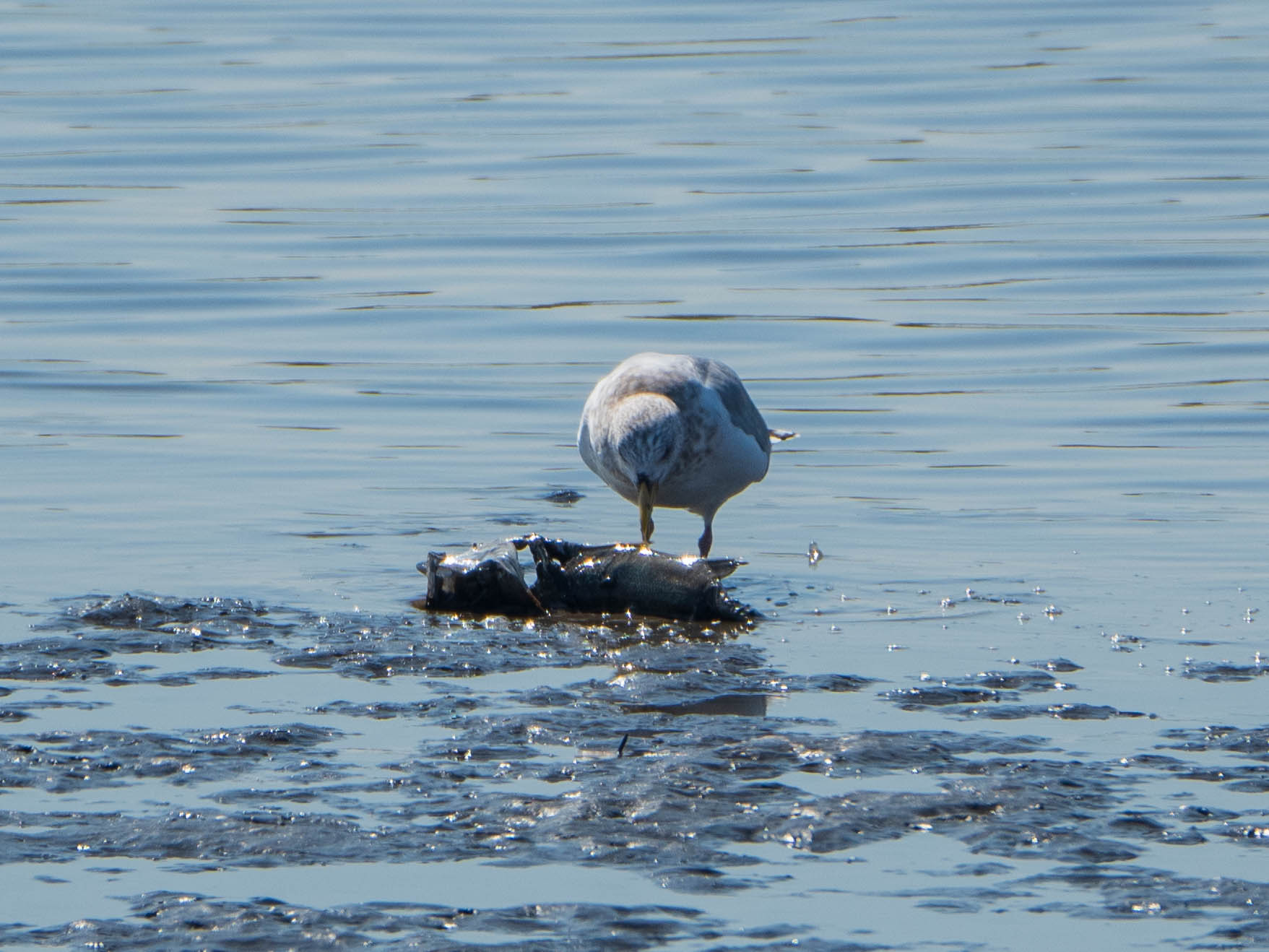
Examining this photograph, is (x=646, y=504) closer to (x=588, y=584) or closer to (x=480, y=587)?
(x=588, y=584)

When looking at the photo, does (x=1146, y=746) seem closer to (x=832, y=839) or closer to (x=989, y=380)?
(x=832, y=839)

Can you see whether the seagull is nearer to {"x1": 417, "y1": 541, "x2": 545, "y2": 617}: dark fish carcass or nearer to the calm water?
the calm water

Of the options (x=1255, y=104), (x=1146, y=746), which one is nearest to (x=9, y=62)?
(x=1255, y=104)

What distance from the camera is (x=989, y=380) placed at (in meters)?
11.7

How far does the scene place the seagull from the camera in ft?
26.9

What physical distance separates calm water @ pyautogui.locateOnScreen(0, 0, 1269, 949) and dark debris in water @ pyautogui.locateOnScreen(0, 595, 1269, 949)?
16 mm

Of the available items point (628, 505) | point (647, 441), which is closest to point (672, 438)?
point (647, 441)

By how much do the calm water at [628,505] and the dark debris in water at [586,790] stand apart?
0.02m

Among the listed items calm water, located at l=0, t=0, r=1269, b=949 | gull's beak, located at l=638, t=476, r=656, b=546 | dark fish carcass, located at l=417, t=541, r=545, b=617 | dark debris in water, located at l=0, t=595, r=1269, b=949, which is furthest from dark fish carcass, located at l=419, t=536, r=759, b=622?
gull's beak, located at l=638, t=476, r=656, b=546

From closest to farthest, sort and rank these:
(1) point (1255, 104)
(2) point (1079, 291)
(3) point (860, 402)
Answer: (3) point (860, 402) → (2) point (1079, 291) → (1) point (1255, 104)

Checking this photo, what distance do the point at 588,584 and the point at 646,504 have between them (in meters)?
1.17

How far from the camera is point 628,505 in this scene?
927cm

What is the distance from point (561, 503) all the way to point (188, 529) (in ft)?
5.25

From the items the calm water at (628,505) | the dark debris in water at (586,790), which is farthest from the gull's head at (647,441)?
the dark debris in water at (586,790)
